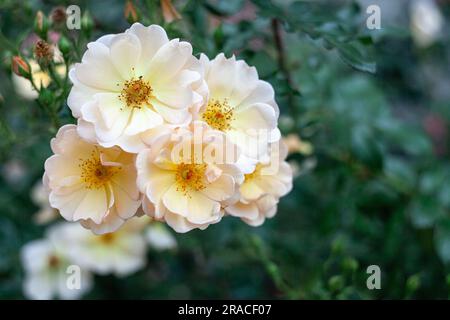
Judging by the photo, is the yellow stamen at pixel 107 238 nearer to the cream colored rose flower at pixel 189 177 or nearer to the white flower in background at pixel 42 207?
the white flower in background at pixel 42 207

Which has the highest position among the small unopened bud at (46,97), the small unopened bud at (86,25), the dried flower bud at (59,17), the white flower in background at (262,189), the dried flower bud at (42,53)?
the dried flower bud at (59,17)

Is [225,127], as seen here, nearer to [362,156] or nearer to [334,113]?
[362,156]

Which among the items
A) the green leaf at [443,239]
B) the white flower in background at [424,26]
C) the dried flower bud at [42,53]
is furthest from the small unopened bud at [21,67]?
the white flower in background at [424,26]

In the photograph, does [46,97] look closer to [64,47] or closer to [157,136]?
[64,47]

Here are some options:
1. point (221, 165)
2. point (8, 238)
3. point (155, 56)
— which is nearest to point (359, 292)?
point (221, 165)

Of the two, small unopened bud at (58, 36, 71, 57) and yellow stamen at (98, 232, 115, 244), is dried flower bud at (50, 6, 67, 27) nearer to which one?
small unopened bud at (58, 36, 71, 57)

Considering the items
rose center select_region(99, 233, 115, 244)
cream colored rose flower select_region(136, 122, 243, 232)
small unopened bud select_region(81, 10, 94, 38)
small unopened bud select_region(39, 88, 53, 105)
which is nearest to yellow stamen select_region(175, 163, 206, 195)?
cream colored rose flower select_region(136, 122, 243, 232)
